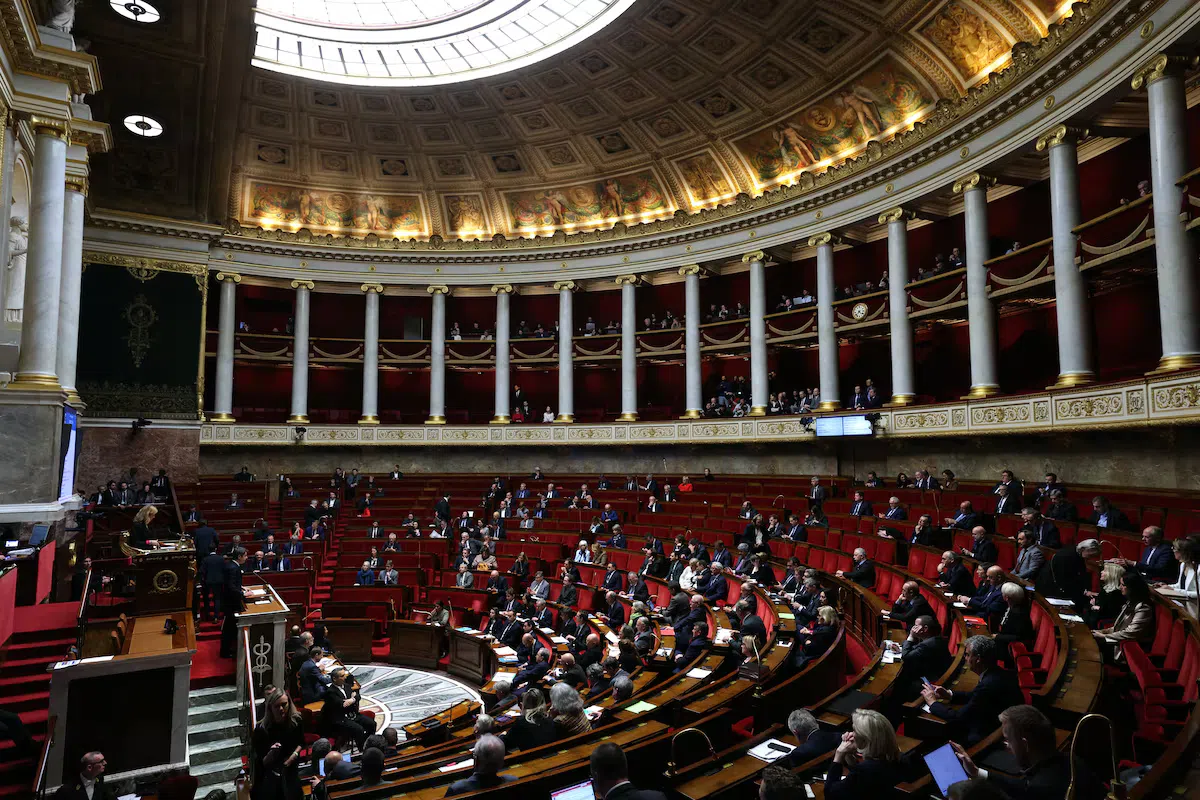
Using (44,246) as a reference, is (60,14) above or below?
above

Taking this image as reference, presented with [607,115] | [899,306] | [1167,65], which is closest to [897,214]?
[899,306]

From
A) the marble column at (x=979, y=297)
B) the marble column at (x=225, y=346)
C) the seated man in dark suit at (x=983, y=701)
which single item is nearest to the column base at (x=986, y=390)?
the marble column at (x=979, y=297)

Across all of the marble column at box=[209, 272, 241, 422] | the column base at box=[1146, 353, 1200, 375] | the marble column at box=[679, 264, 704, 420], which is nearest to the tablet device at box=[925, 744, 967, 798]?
the column base at box=[1146, 353, 1200, 375]

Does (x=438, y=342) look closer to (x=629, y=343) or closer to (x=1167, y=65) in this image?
(x=629, y=343)

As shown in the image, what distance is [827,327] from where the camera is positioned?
880 inches

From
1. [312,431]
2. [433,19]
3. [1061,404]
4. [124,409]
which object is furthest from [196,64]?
[1061,404]

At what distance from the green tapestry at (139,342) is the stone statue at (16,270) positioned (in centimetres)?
1222

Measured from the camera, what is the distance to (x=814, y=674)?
705cm

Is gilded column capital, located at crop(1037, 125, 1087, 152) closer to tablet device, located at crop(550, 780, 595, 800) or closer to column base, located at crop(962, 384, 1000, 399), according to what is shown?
column base, located at crop(962, 384, 1000, 399)

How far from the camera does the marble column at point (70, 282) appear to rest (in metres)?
14.0

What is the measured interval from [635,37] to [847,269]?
10582mm

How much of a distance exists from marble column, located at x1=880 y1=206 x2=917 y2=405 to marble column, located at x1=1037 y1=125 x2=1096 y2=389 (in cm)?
Result: 474

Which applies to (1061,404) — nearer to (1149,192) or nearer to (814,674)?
(1149,192)

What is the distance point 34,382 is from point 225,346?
16362 millimetres
